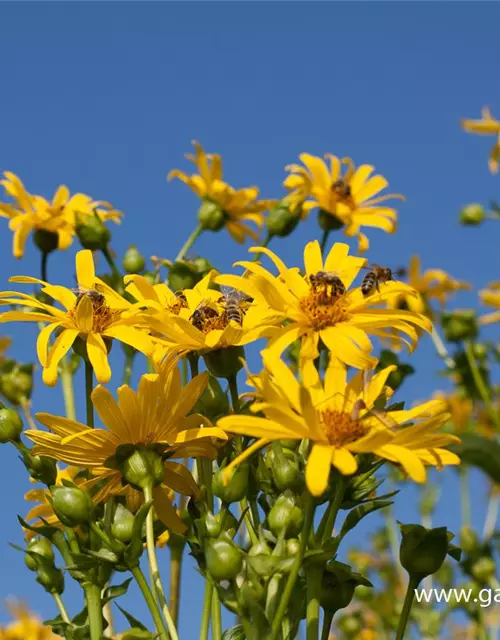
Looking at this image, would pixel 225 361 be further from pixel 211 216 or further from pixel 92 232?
pixel 211 216

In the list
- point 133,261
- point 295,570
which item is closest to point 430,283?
point 133,261

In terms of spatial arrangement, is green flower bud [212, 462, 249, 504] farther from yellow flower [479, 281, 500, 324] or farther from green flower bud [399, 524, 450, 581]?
yellow flower [479, 281, 500, 324]

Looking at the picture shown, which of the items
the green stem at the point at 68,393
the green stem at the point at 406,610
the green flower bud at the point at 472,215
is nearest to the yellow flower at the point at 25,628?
the green stem at the point at 68,393

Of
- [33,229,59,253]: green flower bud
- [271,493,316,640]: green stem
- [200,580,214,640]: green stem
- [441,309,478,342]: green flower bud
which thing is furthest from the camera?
[441,309,478,342]: green flower bud

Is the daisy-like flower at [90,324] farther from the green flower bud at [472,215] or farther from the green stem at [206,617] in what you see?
the green flower bud at [472,215]

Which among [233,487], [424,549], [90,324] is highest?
[90,324]

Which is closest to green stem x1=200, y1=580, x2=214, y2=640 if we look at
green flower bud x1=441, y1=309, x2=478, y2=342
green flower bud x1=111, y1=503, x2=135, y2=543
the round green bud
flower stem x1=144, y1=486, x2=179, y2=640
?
flower stem x1=144, y1=486, x2=179, y2=640
